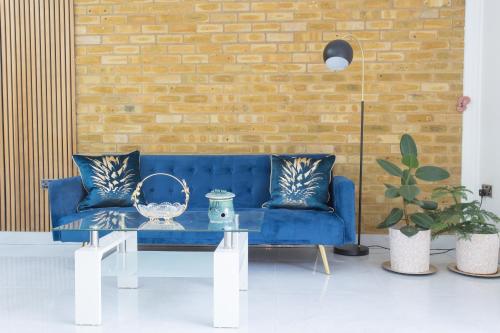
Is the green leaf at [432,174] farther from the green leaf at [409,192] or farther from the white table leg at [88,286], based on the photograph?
the white table leg at [88,286]

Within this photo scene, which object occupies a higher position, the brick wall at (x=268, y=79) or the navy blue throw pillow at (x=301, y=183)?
the brick wall at (x=268, y=79)

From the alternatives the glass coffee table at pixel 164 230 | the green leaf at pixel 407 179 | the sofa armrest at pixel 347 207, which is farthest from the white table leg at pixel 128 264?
the green leaf at pixel 407 179

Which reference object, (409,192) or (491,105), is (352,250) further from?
(491,105)

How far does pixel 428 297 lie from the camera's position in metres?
2.88

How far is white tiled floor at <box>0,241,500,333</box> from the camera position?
2.41 meters

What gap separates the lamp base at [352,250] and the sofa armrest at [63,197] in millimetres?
2023

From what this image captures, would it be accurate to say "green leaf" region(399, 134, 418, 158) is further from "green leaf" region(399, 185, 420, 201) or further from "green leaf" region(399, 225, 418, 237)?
"green leaf" region(399, 225, 418, 237)

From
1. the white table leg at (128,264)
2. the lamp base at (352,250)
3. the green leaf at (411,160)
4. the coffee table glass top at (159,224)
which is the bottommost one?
the lamp base at (352,250)

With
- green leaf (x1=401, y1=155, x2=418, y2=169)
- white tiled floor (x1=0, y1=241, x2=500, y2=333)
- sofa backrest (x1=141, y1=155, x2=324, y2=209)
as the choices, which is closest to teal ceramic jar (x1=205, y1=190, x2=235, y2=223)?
white tiled floor (x1=0, y1=241, x2=500, y2=333)

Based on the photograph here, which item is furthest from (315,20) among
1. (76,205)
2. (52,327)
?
(52,327)

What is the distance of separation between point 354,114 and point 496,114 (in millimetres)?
1082

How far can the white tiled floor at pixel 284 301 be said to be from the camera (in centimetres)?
241

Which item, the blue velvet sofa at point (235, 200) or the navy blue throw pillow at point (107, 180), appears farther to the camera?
the navy blue throw pillow at point (107, 180)

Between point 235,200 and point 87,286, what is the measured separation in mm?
1705
